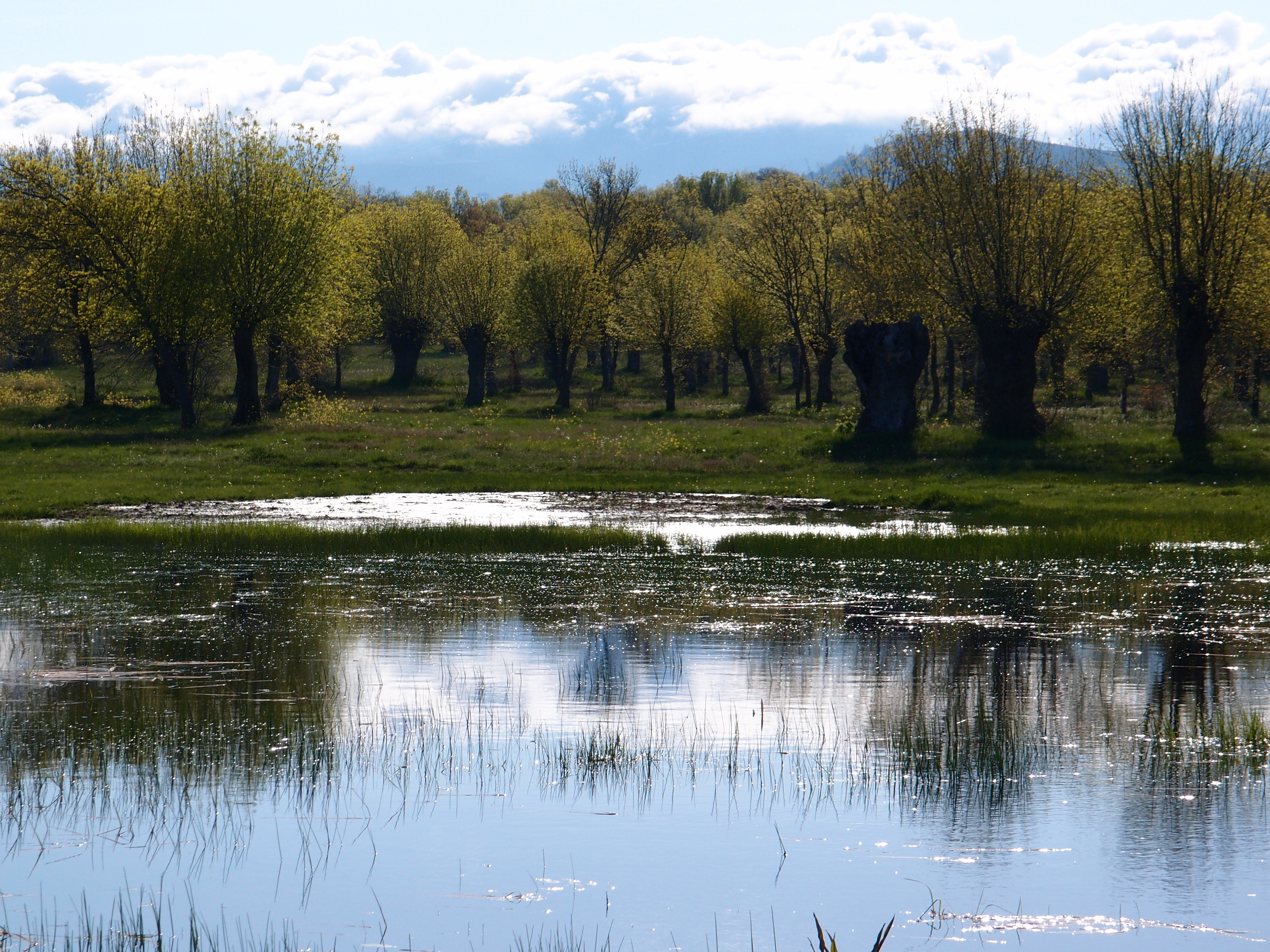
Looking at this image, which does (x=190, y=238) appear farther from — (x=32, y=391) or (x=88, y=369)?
(x=32, y=391)

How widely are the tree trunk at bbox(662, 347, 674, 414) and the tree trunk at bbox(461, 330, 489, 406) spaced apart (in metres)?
11.4

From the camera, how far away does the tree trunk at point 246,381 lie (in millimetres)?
49250

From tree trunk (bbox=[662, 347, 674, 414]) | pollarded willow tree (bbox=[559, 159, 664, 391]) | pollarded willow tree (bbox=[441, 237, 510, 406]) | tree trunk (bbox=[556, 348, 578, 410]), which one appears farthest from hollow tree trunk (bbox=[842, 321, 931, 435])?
pollarded willow tree (bbox=[559, 159, 664, 391])

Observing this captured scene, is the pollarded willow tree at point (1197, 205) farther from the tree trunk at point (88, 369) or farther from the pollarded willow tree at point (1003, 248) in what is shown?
the tree trunk at point (88, 369)

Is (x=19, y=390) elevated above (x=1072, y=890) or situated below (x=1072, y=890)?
above

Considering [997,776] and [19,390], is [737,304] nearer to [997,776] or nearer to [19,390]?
[19,390]

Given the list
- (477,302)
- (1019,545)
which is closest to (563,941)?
(1019,545)

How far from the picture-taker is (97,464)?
3881cm

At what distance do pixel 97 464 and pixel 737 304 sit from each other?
42602 millimetres

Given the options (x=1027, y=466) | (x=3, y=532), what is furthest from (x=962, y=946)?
(x=1027, y=466)

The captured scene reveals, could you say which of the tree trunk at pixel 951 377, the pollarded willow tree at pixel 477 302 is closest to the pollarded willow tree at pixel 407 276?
the pollarded willow tree at pixel 477 302

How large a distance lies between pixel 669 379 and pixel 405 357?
75.8 feet

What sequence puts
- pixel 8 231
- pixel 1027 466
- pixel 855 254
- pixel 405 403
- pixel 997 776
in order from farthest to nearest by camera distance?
pixel 405 403 → pixel 855 254 → pixel 8 231 → pixel 1027 466 → pixel 997 776

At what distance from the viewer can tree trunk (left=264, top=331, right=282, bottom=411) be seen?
189 feet
